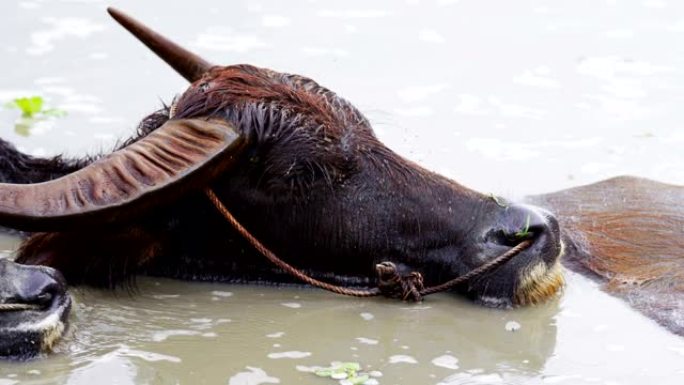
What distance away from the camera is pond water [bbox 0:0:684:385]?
5.92m

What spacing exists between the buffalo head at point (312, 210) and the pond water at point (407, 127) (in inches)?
6.5

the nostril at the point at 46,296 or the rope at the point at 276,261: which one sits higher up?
the rope at the point at 276,261

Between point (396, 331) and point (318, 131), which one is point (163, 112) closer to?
point (318, 131)

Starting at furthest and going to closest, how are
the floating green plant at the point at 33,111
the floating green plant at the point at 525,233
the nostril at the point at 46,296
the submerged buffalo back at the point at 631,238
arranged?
the floating green plant at the point at 33,111, the submerged buffalo back at the point at 631,238, the floating green plant at the point at 525,233, the nostril at the point at 46,296

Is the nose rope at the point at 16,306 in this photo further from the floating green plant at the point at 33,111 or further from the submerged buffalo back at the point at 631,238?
the floating green plant at the point at 33,111

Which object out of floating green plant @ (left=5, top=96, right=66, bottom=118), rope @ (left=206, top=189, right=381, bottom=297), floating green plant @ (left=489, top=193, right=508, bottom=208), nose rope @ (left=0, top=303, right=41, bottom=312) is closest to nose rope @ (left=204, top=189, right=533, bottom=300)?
rope @ (left=206, top=189, right=381, bottom=297)

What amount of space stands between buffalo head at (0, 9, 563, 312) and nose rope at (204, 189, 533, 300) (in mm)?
41

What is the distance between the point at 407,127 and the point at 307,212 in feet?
10.2

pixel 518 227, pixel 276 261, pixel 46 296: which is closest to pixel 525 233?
pixel 518 227

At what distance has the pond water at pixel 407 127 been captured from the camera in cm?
592

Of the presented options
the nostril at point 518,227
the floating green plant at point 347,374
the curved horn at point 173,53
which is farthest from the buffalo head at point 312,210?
the floating green plant at point 347,374

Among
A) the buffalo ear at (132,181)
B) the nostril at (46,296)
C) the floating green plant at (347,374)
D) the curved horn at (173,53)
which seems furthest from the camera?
the curved horn at (173,53)

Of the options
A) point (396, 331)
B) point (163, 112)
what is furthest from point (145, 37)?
point (396, 331)

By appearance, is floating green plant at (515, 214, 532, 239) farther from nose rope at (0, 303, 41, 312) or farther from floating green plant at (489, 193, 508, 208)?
nose rope at (0, 303, 41, 312)
